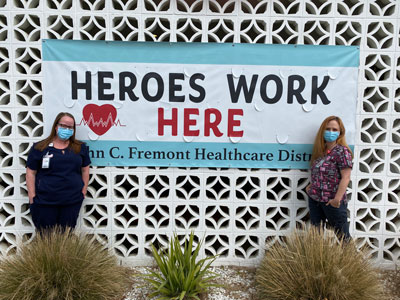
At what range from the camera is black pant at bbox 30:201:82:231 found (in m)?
3.47

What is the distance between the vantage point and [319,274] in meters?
3.02

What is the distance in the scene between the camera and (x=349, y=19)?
3.74m

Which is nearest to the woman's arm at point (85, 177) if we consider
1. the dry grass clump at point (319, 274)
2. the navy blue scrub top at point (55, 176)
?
the navy blue scrub top at point (55, 176)

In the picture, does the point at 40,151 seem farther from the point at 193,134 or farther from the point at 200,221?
the point at 200,221

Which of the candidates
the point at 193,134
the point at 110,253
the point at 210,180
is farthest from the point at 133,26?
the point at 110,253

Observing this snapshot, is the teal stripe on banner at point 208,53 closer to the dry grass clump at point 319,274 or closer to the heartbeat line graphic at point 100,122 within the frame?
the heartbeat line graphic at point 100,122

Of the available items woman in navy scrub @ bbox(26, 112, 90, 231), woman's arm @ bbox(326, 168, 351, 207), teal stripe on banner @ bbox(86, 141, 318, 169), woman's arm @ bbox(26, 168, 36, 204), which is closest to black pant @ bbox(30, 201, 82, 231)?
woman in navy scrub @ bbox(26, 112, 90, 231)

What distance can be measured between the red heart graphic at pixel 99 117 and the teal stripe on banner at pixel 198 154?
19cm

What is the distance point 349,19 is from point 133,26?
2.82 m

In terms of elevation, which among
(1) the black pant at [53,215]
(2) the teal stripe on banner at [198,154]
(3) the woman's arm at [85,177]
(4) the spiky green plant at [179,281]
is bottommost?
(4) the spiky green plant at [179,281]

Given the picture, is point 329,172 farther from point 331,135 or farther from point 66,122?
point 66,122

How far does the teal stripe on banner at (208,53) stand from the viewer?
3709 millimetres

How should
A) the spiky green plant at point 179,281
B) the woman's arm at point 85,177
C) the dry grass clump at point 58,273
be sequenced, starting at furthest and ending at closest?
the woman's arm at point 85,177 → the spiky green plant at point 179,281 → the dry grass clump at point 58,273

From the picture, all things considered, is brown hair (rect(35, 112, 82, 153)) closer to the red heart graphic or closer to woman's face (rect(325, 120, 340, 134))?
the red heart graphic
